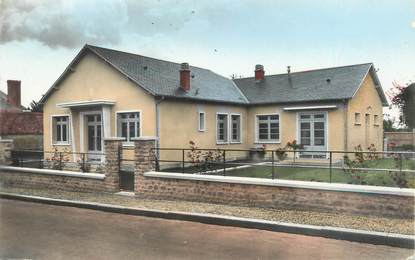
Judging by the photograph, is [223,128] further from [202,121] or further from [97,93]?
[97,93]

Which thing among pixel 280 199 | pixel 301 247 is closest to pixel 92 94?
pixel 280 199

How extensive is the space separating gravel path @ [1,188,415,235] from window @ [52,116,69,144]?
994 centimetres

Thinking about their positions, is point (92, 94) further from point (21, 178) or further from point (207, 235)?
point (207, 235)

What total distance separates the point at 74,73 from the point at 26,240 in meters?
14.2

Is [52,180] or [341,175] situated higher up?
[341,175]

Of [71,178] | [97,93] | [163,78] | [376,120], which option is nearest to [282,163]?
[163,78]

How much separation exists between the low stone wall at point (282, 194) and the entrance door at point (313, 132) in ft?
36.9

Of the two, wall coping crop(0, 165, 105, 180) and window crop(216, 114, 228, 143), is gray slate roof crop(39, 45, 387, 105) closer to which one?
window crop(216, 114, 228, 143)

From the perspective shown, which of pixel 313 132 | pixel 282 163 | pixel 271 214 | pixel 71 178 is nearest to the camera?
pixel 271 214

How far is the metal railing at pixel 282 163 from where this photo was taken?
32.5 feet

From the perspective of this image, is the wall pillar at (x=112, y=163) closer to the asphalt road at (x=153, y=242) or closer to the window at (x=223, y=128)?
the asphalt road at (x=153, y=242)

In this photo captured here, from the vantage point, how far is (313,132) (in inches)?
810

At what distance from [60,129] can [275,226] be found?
16.3 m

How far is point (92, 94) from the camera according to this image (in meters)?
19.7
